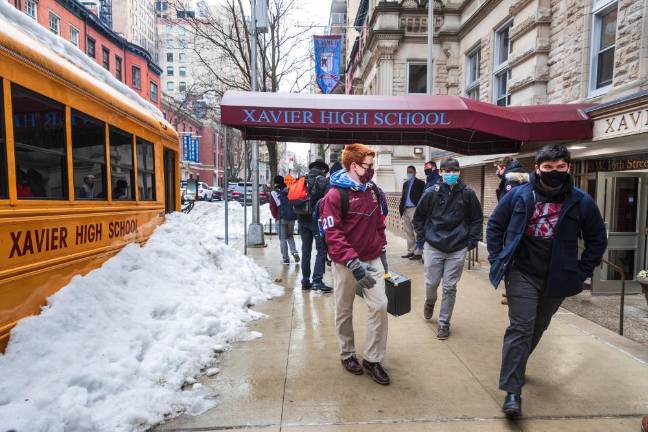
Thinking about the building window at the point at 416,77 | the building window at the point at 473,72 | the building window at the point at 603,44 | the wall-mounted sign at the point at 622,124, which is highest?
the building window at the point at 416,77

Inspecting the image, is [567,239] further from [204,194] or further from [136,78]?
[136,78]

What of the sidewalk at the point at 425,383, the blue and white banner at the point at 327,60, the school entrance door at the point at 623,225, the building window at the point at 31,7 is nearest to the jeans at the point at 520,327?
the sidewalk at the point at 425,383

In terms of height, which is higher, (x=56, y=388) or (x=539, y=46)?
(x=539, y=46)

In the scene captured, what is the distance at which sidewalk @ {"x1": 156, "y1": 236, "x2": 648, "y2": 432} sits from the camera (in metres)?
3.07

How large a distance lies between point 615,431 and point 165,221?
6.55 m

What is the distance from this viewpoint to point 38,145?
3693 millimetres

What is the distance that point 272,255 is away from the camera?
10.3 metres

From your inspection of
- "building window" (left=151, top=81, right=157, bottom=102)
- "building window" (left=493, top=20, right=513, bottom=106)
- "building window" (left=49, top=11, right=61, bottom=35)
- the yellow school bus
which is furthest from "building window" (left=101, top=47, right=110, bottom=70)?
the yellow school bus

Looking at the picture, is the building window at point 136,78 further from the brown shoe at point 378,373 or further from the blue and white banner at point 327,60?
the brown shoe at point 378,373

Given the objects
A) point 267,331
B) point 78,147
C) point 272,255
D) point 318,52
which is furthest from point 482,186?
point 78,147

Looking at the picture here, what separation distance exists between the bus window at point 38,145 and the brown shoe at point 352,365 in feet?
9.93

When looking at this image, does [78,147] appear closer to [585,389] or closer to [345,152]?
[345,152]

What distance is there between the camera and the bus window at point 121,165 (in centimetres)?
526

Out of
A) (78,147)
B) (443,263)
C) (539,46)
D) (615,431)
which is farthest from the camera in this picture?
(539,46)
